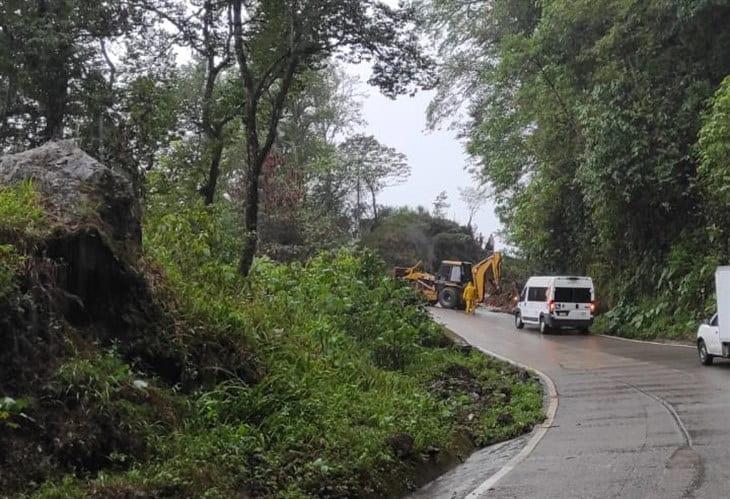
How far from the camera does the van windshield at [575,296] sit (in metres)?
28.7

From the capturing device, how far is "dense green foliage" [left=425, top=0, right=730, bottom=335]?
80.8ft

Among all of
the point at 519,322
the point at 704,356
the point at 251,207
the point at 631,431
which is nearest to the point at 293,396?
the point at 631,431

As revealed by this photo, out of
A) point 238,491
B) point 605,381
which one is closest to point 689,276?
point 605,381

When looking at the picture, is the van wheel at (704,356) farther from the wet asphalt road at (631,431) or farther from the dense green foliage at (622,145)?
the dense green foliage at (622,145)

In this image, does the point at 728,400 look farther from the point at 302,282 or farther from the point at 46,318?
the point at 46,318

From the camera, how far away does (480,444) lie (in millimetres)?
10531

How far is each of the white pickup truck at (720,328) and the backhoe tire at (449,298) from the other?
2421 cm

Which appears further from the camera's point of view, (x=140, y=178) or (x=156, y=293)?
(x=140, y=178)

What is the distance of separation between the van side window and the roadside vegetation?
1600 centimetres

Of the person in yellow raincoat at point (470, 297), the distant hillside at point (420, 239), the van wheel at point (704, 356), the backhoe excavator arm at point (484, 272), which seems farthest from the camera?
the distant hillside at point (420, 239)

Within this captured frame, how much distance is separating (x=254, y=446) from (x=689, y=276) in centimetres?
2143

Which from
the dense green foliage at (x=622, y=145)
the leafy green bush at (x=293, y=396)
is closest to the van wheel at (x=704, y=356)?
the leafy green bush at (x=293, y=396)

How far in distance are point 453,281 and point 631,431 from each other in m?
31.7

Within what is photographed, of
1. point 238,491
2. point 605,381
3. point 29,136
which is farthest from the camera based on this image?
point 29,136
